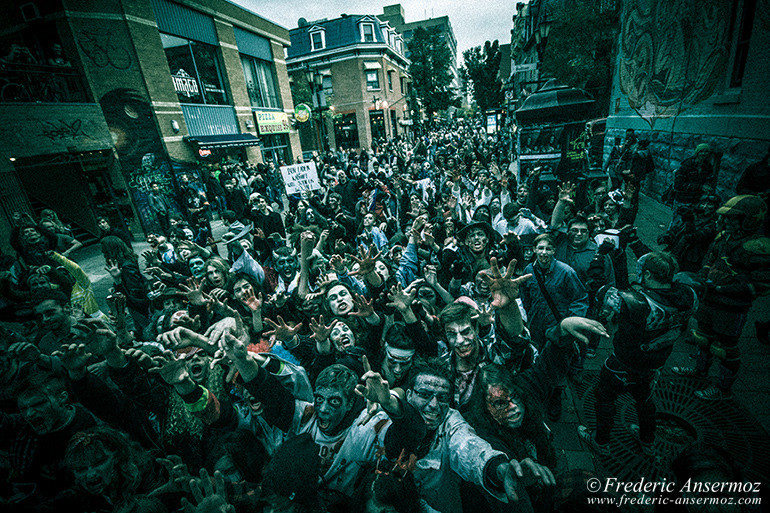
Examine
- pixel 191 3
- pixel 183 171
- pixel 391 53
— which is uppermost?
pixel 391 53

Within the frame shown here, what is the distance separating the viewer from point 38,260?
554cm

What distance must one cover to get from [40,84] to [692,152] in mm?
19872

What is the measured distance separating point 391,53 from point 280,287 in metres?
40.6

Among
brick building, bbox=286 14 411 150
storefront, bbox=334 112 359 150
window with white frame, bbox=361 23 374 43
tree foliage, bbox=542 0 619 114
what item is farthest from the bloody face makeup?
window with white frame, bbox=361 23 374 43

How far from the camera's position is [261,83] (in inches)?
810

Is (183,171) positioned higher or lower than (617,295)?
higher

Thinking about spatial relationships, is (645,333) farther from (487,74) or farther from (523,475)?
(487,74)

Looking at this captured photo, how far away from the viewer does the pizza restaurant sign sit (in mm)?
19609

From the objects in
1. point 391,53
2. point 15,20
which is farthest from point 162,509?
point 391,53

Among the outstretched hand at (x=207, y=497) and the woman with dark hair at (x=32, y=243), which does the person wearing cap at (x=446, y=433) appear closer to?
the outstretched hand at (x=207, y=497)

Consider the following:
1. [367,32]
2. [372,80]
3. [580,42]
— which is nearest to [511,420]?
[580,42]

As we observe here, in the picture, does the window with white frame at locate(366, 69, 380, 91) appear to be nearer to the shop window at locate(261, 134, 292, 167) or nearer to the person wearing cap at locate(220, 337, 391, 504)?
the shop window at locate(261, 134, 292, 167)

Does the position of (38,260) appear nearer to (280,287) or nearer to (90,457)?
(280,287)

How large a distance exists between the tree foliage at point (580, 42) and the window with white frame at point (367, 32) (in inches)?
901
